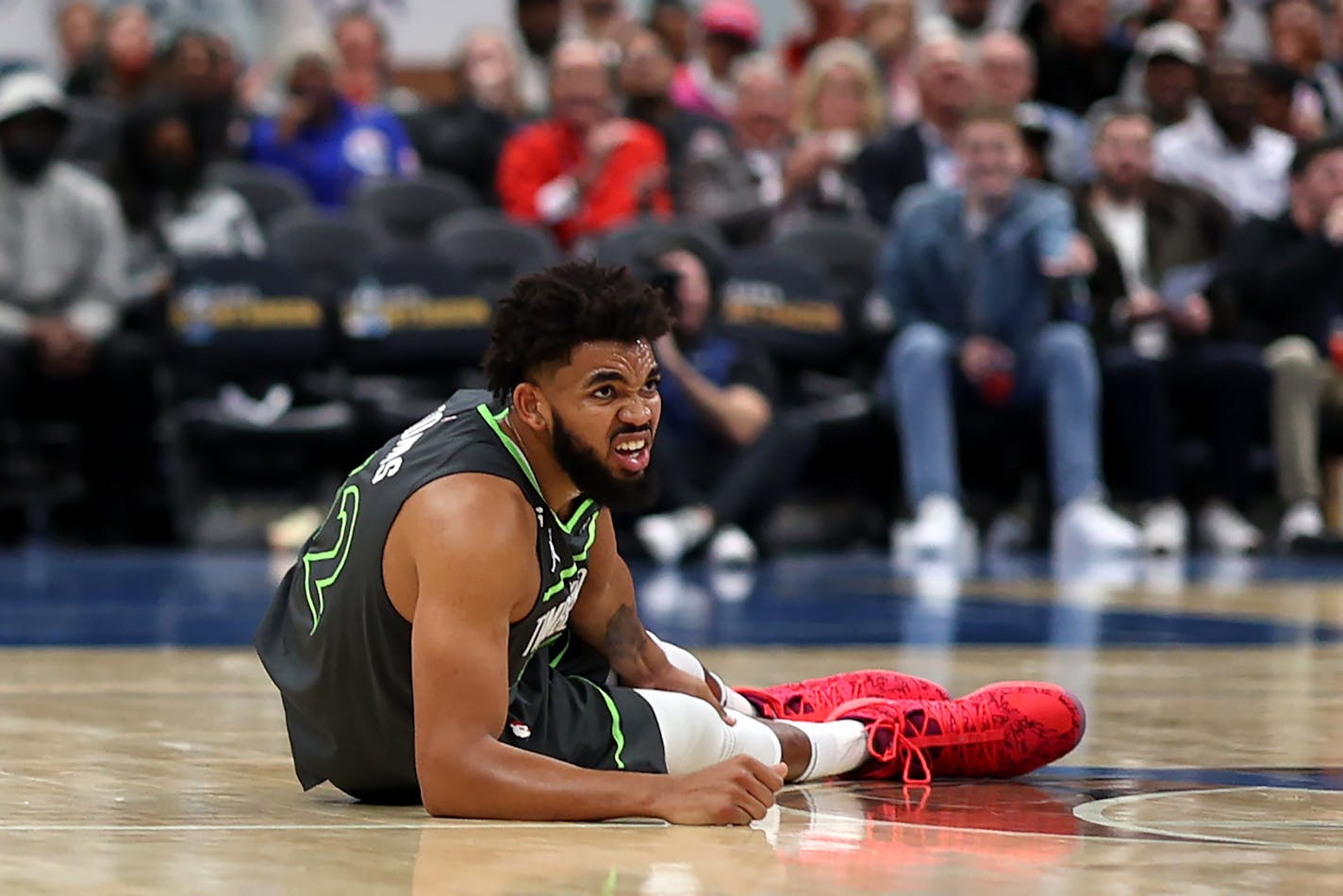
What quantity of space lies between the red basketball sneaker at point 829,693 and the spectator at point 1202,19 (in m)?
8.81

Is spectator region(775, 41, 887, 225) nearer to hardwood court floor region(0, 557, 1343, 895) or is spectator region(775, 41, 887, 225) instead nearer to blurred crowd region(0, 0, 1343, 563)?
blurred crowd region(0, 0, 1343, 563)

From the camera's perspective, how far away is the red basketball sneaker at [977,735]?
3859 millimetres

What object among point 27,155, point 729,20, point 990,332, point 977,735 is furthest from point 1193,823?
point 729,20

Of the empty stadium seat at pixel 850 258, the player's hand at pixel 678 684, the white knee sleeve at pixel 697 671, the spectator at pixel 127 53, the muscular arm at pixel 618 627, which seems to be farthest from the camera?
the spectator at pixel 127 53

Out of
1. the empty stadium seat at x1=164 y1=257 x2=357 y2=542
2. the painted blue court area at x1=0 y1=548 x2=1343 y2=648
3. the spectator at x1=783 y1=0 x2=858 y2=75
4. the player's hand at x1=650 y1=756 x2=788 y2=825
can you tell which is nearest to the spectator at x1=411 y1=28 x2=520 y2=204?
the empty stadium seat at x1=164 y1=257 x2=357 y2=542

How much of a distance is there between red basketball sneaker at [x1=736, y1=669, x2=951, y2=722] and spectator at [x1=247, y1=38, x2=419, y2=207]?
291 inches

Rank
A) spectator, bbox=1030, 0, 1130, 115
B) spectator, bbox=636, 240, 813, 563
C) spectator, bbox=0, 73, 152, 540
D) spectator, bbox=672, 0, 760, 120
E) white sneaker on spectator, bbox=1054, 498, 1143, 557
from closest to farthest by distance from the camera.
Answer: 1. spectator, bbox=636, 240, 813, 563
2. white sneaker on spectator, bbox=1054, 498, 1143, 557
3. spectator, bbox=0, 73, 152, 540
4. spectator, bbox=1030, 0, 1130, 115
5. spectator, bbox=672, 0, 760, 120

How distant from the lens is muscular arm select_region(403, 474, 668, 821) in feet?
10.3

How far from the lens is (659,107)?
441 inches

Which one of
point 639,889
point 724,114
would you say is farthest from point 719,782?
point 724,114

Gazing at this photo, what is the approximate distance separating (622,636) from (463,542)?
2.09 feet

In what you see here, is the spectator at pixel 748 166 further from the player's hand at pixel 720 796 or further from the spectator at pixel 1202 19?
the player's hand at pixel 720 796

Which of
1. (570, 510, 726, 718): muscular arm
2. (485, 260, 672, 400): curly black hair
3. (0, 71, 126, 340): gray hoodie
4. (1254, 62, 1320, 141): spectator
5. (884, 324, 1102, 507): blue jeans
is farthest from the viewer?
(1254, 62, 1320, 141): spectator

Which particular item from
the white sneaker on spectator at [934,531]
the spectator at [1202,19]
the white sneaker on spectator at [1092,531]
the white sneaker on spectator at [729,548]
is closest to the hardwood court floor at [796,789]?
the white sneaker on spectator at [729,548]
